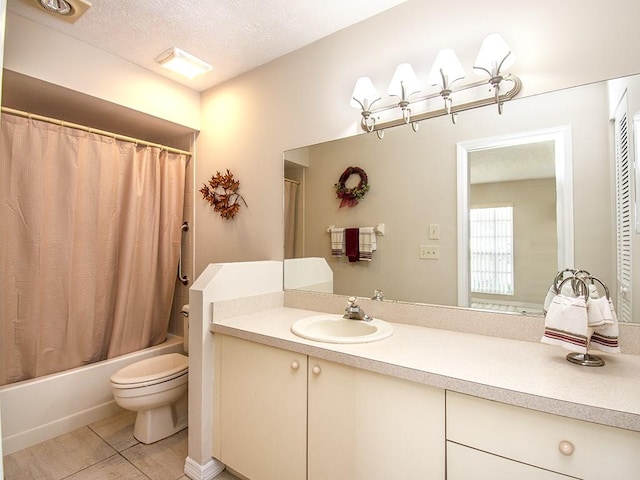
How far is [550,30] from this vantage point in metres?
Result: 1.38

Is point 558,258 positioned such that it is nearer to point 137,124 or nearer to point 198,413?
point 198,413

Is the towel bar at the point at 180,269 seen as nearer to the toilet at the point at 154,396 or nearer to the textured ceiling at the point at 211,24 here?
the toilet at the point at 154,396

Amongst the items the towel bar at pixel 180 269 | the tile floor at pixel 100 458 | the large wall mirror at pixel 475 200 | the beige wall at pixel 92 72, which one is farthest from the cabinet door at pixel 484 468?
the beige wall at pixel 92 72

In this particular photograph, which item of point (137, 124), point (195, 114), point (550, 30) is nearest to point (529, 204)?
point (550, 30)

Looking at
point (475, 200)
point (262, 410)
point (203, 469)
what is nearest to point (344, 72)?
point (475, 200)

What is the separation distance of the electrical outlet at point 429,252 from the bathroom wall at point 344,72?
0.79 metres

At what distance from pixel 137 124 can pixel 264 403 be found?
2347mm

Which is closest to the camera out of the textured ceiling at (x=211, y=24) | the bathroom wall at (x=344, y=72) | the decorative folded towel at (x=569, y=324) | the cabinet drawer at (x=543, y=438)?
the cabinet drawer at (x=543, y=438)

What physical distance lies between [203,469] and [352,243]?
1.39 meters

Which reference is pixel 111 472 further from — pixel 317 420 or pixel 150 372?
pixel 317 420

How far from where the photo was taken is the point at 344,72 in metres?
1.94

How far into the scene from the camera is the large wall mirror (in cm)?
127

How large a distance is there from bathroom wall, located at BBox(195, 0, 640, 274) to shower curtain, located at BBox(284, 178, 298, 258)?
0.06m

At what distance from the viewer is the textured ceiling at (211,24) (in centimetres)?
175
